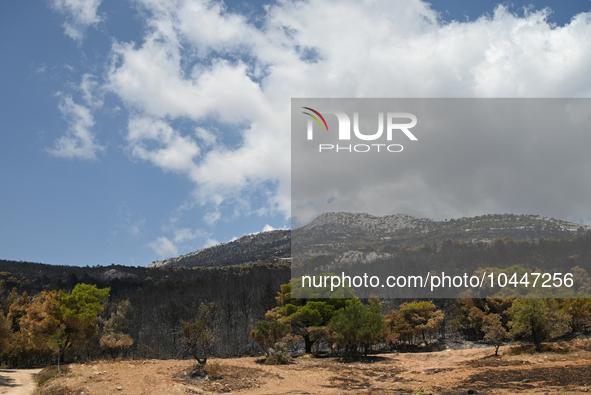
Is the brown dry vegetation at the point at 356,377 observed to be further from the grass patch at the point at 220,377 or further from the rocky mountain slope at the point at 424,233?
the rocky mountain slope at the point at 424,233

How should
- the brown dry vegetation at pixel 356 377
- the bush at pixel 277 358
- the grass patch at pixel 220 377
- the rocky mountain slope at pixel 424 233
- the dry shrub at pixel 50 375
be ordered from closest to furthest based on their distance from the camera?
the brown dry vegetation at pixel 356 377 → the grass patch at pixel 220 377 → the dry shrub at pixel 50 375 → the bush at pixel 277 358 → the rocky mountain slope at pixel 424 233

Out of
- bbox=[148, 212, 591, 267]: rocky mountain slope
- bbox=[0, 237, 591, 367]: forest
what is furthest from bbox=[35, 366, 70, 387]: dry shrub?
bbox=[148, 212, 591, 267]: rocky mountain slope

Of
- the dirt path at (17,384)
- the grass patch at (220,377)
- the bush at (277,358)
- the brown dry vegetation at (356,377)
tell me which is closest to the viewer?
the brown dry vegetation at (356,377)

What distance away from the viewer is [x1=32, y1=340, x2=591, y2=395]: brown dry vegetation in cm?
1644

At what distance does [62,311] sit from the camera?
30.1 meters

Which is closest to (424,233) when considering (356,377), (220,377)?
(356,377)

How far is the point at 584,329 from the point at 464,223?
163m

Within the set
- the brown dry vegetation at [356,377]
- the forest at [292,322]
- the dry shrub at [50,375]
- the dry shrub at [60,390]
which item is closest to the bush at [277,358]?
the forest at [292,322]

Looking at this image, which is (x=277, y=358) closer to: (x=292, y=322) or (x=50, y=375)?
(x=292, y=322)

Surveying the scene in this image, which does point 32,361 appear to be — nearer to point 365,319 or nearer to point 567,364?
point 365,319

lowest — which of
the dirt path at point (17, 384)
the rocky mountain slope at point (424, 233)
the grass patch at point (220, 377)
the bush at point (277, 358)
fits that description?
the dirt path at point (17, 384)

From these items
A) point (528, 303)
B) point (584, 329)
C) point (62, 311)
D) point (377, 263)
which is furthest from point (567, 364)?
point (377, 263)

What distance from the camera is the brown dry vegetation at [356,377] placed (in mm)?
16438

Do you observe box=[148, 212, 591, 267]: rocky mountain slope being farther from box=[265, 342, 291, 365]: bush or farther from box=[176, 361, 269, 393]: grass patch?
box=[176, 361, 269, 393]: grass patch
